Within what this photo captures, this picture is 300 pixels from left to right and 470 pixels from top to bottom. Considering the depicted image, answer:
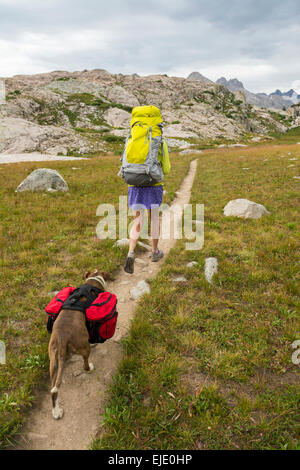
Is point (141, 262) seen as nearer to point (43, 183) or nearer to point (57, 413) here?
point (57, 413)

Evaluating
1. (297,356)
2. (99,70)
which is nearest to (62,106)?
(99,70)

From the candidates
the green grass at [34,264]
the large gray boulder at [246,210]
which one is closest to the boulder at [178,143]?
the green grass at [34,264]

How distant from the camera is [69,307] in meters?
3.65

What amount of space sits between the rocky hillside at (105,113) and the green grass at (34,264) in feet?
118

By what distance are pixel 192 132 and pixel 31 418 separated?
88693 millimetres

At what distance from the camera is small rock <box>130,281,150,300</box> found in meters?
5.66

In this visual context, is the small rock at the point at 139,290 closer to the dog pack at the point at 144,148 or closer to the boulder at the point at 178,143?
the dog pack at the point at 144,148

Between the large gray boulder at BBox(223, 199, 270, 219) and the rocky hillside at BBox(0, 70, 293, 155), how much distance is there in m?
40.3

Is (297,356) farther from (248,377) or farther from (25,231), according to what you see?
(25,231)

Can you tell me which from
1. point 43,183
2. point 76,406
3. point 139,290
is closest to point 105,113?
point 43,183

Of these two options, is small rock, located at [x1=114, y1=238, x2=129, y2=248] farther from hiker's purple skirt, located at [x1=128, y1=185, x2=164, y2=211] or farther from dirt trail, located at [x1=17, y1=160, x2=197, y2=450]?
dirt trail, located at [x1=17, y1=160, x2=197, y2=450]

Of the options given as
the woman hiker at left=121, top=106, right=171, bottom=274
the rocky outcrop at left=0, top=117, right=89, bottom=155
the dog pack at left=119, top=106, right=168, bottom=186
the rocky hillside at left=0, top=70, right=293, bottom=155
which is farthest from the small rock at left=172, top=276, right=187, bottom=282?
the rocky hillside at left=0, top=70, right=293, bottom=155

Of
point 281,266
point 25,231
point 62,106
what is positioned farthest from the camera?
point 62,106
